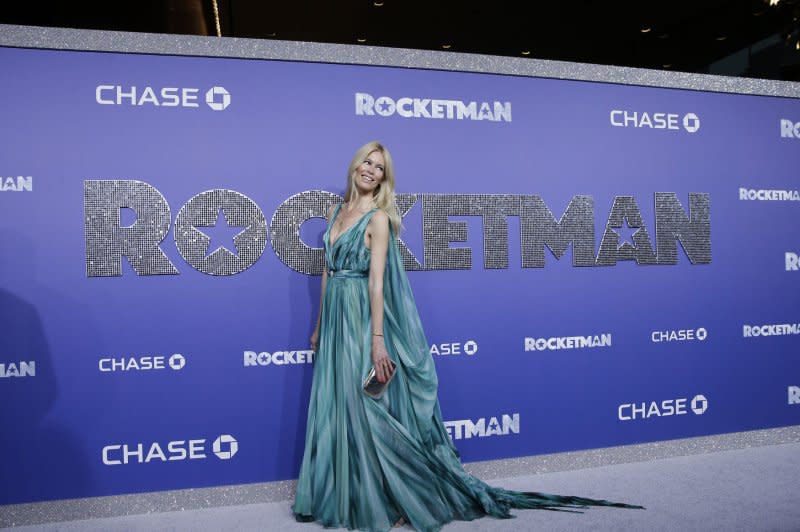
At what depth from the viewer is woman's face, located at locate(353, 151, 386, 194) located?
117 inches

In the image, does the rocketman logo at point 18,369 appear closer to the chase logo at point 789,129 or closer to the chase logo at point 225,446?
the chase logo at point 225,446

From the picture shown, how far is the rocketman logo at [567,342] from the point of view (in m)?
3.58

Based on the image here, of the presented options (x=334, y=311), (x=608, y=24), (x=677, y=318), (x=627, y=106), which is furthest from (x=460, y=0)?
Answer: (x=334, y=311)

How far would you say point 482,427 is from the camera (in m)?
3.48

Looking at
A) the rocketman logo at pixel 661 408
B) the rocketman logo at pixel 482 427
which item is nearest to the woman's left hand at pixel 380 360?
the rocketman logo at pixel 482 427

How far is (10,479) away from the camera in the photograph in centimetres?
293

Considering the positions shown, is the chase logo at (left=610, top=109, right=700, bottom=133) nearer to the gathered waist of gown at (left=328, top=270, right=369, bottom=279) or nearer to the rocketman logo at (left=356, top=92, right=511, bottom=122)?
the rocketman logo at (left=356, top=92, right=511, bottom=122)

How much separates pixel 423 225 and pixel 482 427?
3.38 feet

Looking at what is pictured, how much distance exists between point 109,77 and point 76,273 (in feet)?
2.82

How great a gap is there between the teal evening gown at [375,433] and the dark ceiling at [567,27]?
531 centimetres

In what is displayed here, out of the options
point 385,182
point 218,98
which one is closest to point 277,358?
point 385,182

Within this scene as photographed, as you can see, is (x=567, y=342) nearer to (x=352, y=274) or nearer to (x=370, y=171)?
Answer: (x=352, y=274)

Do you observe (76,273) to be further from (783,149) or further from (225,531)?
(783,149)

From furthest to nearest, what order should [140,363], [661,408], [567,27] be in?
[567,27] < [661,408] < [140,363]
